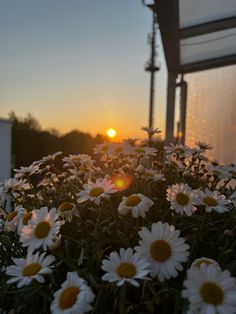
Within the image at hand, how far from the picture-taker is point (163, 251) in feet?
2.07

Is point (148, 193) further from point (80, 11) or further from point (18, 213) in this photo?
point (80, 11)

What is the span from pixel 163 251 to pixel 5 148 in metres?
5.89

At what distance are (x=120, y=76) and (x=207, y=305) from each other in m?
6.04

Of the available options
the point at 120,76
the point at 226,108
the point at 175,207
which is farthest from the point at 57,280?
the point at 120,76

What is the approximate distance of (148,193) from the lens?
93 cm

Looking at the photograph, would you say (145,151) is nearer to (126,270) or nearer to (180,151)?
(180,151)

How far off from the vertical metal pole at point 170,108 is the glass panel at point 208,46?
193 mm

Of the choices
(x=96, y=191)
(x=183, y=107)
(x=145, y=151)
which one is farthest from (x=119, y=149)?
(x=183, y=107)

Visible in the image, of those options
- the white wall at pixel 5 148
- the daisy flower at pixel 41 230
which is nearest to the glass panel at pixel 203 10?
the daisy flower at pixel 41 230

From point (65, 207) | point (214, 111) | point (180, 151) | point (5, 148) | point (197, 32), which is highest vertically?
point (197, 32)

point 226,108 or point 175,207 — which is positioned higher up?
point 226,108

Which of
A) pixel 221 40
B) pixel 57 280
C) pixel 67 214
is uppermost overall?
pixel 221 40

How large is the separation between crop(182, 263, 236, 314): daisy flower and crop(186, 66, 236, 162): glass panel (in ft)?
9.30

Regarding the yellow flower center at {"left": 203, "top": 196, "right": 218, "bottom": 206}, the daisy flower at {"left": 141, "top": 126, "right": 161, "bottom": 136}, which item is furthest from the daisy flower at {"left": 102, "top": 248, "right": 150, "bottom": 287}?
the daisy flower at {"left": 141, "top": 126, "right": 161, "bottom": 136}
